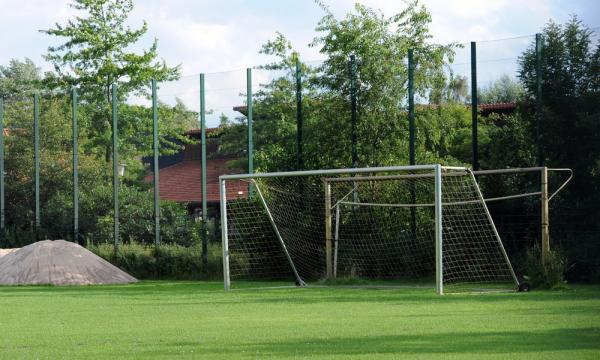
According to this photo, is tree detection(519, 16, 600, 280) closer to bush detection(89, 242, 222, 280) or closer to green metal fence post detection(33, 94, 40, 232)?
bush detection(89, 242, 222, 280)

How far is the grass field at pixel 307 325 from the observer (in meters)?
8.87

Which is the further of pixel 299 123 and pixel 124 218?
pixel 124 218

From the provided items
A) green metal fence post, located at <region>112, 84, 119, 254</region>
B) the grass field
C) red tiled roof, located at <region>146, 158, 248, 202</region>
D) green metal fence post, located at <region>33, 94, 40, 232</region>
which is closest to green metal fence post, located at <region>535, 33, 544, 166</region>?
the grass field

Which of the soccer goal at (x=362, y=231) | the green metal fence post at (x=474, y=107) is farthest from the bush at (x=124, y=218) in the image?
the green metal fence post at (x=474, y=107)

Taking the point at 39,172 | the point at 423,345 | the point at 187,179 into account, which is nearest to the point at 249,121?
the point at 187,179

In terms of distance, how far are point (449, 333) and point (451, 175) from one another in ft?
26.5

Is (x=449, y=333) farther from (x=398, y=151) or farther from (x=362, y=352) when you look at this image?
(x=398, y=151)

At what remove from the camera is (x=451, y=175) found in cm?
1791

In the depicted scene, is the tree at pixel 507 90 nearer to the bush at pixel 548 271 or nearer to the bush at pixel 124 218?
the bush at pixel 548 271

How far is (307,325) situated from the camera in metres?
11.2

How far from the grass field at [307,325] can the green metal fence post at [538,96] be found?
3.05m

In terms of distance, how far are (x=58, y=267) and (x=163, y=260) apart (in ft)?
8.30

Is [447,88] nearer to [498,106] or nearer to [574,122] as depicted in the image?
[498,106]

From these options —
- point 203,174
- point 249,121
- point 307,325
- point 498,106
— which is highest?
point 498,106
